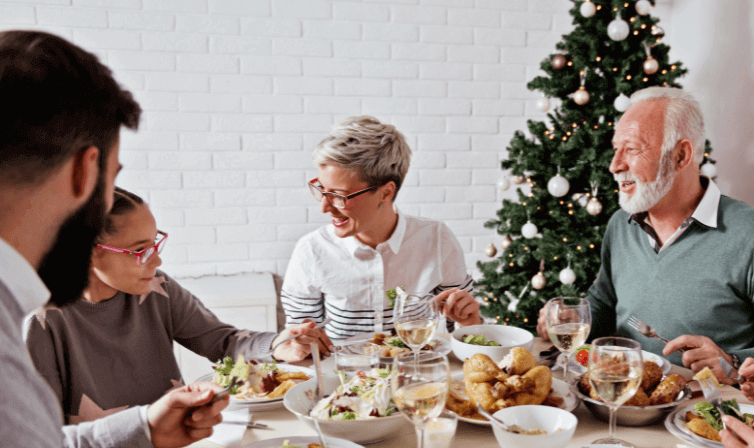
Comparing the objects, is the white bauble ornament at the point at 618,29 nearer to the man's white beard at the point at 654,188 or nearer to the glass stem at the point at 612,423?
the man's white beard at the point at 654,188

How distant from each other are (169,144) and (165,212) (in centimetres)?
40

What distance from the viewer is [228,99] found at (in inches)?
124

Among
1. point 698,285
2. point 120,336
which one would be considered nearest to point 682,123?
point 698,285

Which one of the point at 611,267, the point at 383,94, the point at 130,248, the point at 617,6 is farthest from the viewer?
the point at 383,94

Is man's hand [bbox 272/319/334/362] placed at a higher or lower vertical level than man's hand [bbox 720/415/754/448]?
lower

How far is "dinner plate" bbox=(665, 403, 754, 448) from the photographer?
3.27 feet

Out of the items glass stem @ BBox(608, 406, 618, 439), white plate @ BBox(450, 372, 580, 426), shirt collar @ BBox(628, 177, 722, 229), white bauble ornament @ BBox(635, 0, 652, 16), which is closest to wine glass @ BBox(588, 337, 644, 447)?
glass stem @ BBox(608, 406, 618, 439)

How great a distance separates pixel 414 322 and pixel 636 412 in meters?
0.51

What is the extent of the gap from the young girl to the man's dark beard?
589 millimetres

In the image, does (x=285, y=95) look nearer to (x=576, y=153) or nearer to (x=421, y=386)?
(x=576, y=153)

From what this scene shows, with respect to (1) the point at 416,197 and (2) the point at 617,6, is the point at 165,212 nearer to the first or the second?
(1) the point at 416,197

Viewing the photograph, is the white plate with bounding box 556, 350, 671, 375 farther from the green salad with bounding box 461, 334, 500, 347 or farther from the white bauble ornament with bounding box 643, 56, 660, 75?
the white bauble ornament with bounding box 643, 56, 660, 75

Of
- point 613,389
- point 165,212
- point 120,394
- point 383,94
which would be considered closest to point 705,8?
point 383,94

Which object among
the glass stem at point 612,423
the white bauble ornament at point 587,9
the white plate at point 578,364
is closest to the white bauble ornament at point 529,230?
the white bauble ornament at point 587,9
